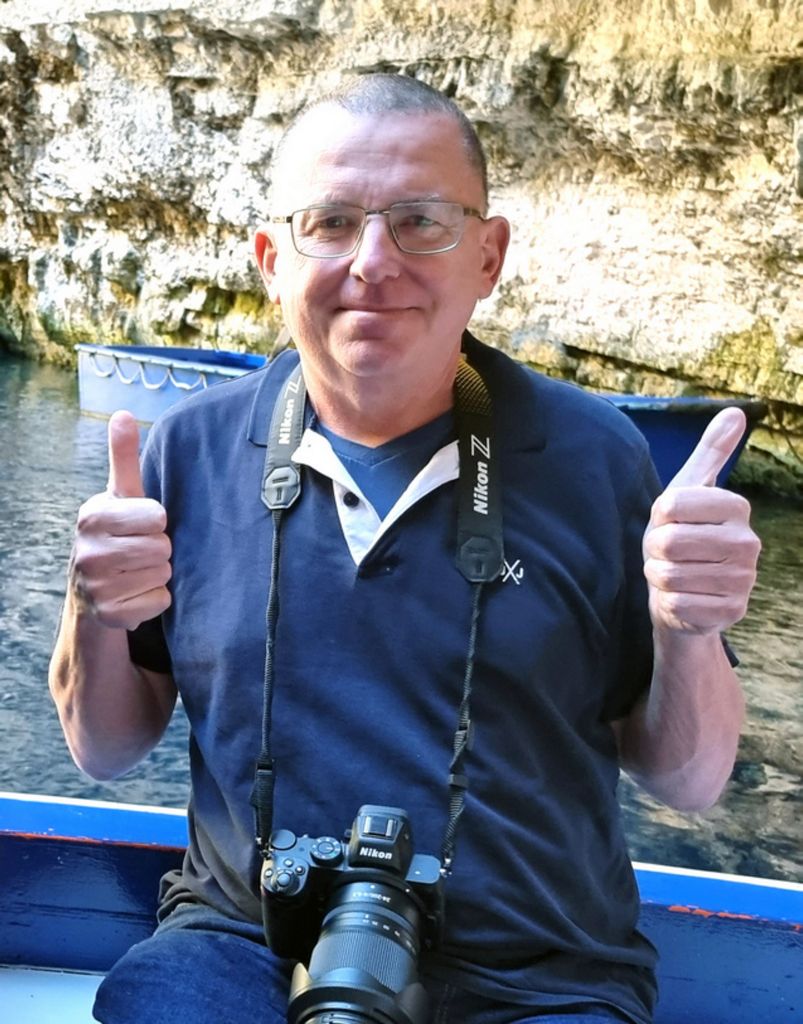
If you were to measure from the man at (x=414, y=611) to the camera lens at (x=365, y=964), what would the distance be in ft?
0.38

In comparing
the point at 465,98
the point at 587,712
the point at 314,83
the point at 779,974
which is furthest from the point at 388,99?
the point at 314,83

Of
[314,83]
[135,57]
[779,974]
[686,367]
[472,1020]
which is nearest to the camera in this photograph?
[472,1020]

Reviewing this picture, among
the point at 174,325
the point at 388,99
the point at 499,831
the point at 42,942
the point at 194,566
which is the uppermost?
the point at 388,99

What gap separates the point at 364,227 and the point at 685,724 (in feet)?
2.14

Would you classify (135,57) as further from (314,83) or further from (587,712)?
(587,712)

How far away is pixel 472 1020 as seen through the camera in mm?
1203

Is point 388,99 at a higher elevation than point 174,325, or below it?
higher

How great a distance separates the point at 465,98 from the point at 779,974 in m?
11.0

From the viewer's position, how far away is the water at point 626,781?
3.93 m

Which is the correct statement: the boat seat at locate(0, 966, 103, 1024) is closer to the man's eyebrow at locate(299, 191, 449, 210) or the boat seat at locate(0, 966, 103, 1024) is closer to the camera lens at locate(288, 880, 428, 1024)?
the camera lens at locate(288, 880, 428, 1024)

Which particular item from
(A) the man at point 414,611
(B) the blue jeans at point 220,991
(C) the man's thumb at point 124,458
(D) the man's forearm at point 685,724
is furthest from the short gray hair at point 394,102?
(B) the blue jeans at point 220,991

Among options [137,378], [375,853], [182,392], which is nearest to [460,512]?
[375,853]

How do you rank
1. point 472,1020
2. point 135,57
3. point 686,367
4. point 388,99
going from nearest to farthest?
1. point 472,1020
2. point 388,99
3. point 686,367
4. point 135,57

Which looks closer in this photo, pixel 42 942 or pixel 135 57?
pixel 42 942
